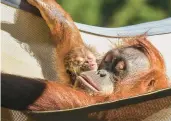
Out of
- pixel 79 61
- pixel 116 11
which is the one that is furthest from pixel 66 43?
pixel 116 11

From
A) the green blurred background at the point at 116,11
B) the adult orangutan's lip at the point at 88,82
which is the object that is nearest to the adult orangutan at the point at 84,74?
the adult orangutan's lip at the point at 88,82

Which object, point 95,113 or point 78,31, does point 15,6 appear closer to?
point 78,31

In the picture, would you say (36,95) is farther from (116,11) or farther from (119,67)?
(116,11)

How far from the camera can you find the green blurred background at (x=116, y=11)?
2299mm

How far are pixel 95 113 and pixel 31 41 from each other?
0.16 meters

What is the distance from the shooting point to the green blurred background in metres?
2.30

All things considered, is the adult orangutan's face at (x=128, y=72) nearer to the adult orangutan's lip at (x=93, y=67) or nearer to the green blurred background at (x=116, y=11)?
the adult orangutan's lip at (x=93, y=67)

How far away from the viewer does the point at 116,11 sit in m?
2.45

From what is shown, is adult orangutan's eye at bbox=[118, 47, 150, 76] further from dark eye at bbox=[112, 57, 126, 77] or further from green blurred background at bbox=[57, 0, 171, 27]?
green blurred background at bbox=[57, 0, 171, 27]

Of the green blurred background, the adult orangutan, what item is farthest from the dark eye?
the green blurred background

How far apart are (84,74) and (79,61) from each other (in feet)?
0.09

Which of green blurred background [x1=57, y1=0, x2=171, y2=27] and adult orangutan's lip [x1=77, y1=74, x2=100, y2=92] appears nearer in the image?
adult orangutan's lip [x1=77, y1=74, x2=100, y2=92]

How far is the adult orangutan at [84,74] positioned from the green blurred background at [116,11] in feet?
3.97

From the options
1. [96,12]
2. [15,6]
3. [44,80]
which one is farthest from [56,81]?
[96,12]
